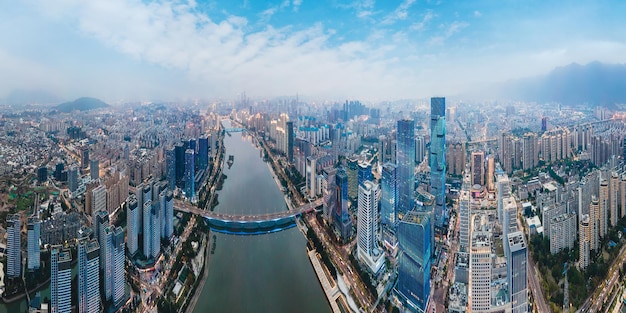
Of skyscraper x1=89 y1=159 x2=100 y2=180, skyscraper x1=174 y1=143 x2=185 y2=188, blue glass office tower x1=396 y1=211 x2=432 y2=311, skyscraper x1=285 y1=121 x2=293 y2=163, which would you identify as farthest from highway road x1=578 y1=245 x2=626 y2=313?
skyscraper x1=89 y1=159 x2=100 y2=180

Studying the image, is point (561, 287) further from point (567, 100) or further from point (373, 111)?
point (373, 111)

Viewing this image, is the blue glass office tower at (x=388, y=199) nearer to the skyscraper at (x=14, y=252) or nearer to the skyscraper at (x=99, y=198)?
the skyscraper at (x=99, y=198)

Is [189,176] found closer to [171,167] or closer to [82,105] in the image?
[171,167]

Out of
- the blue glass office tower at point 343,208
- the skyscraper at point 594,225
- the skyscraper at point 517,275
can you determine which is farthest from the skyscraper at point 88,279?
the skyscraper at point 594,225

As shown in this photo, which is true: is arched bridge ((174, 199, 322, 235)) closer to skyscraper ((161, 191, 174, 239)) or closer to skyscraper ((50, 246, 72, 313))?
skyscraper ((161, 191, 174, 239))

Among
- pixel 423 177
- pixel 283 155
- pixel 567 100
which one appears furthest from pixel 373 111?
pixel 423 177

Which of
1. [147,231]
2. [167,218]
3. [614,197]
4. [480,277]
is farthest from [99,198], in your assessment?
[614,197]
